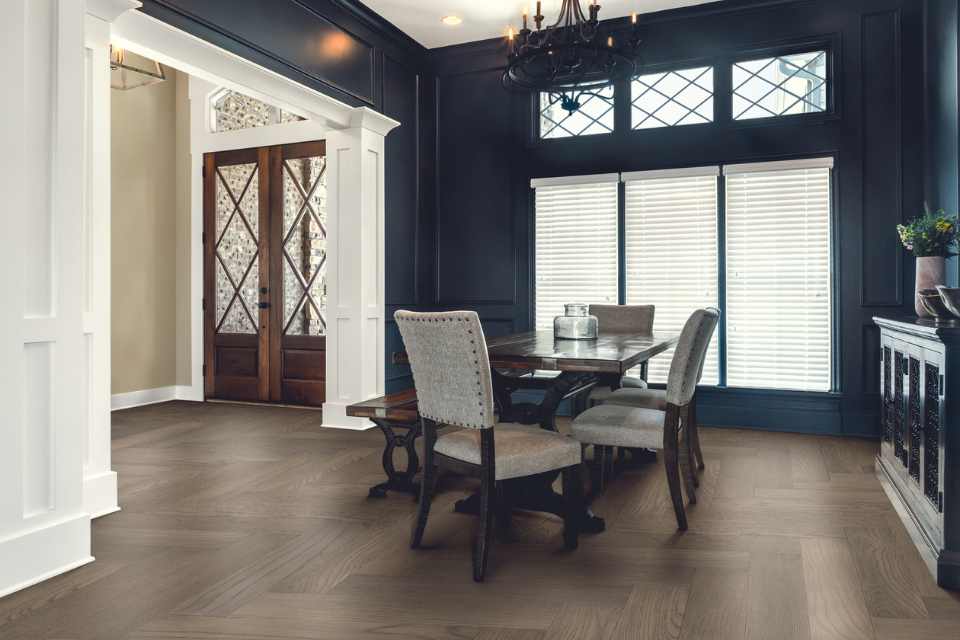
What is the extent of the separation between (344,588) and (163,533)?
3.31 feet

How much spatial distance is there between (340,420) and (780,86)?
4073 mm

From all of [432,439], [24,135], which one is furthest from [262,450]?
[24,135]

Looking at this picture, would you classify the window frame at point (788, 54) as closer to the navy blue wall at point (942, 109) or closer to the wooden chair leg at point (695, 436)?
the navy blue wall at point (942, 109)

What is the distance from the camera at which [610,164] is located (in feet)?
18.2

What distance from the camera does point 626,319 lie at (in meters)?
4.71

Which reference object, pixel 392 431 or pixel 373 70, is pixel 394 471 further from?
pixel 373 70

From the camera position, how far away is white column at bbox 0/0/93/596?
2311 millimetres

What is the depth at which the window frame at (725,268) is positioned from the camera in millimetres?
4953

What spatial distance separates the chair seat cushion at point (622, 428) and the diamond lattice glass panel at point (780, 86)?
10.4 ft

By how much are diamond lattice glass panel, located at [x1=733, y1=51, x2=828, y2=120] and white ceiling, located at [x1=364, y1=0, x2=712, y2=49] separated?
65cm

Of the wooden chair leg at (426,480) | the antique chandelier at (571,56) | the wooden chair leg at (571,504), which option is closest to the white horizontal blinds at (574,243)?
the antique chandelier at (571,56)

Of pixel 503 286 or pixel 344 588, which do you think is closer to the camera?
pixel 344 588

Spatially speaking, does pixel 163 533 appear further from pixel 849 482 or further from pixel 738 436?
pixel 738 436

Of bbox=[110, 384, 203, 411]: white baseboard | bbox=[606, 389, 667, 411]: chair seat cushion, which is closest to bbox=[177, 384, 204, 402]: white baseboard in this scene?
bbox=[110, 384, 203, 411]: white baseboard
